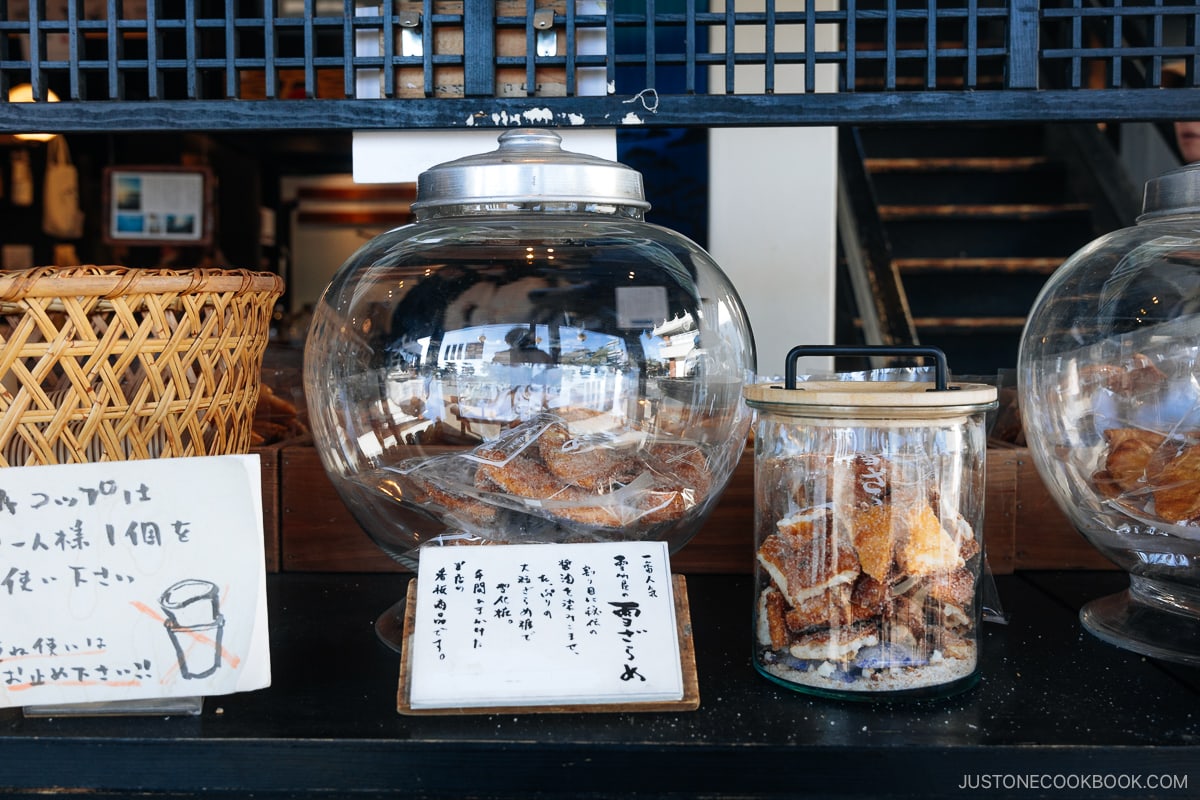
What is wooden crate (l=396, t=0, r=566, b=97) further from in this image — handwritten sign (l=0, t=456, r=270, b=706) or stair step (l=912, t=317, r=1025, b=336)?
stair step (l=912, t=317, r=1025, b=336)

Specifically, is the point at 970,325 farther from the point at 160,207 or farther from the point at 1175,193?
the point at 160,207

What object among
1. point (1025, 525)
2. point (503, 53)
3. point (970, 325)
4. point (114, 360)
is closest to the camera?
point (114, 360)

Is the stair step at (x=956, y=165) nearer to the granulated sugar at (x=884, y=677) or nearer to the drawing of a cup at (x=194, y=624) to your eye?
the granulated sugar at (x=884, y=677)

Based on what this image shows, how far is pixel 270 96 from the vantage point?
0.95 m

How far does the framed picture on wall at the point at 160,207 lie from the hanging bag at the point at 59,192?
6.4 inches

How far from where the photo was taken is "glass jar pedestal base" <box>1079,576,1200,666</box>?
812 mm

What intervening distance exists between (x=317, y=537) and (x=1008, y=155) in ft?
12.0

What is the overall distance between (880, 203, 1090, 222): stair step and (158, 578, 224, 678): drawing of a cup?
10.7 feet

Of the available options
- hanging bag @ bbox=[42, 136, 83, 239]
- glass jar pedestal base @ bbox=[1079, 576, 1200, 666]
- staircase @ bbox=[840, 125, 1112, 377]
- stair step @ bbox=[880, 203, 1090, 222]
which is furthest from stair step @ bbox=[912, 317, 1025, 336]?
hanging bag @ bbox=[42, 136, 83, 239]

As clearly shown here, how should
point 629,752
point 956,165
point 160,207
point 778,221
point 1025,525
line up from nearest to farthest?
point 629,752 → point 1025,525 → point 778,221 → point 956,165 → point 160,207

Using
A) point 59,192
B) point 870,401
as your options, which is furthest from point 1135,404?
point 59,192

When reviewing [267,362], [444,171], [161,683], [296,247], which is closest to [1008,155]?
[267,362]

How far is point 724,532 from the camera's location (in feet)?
3.48

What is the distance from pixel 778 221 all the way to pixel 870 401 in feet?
6.10
